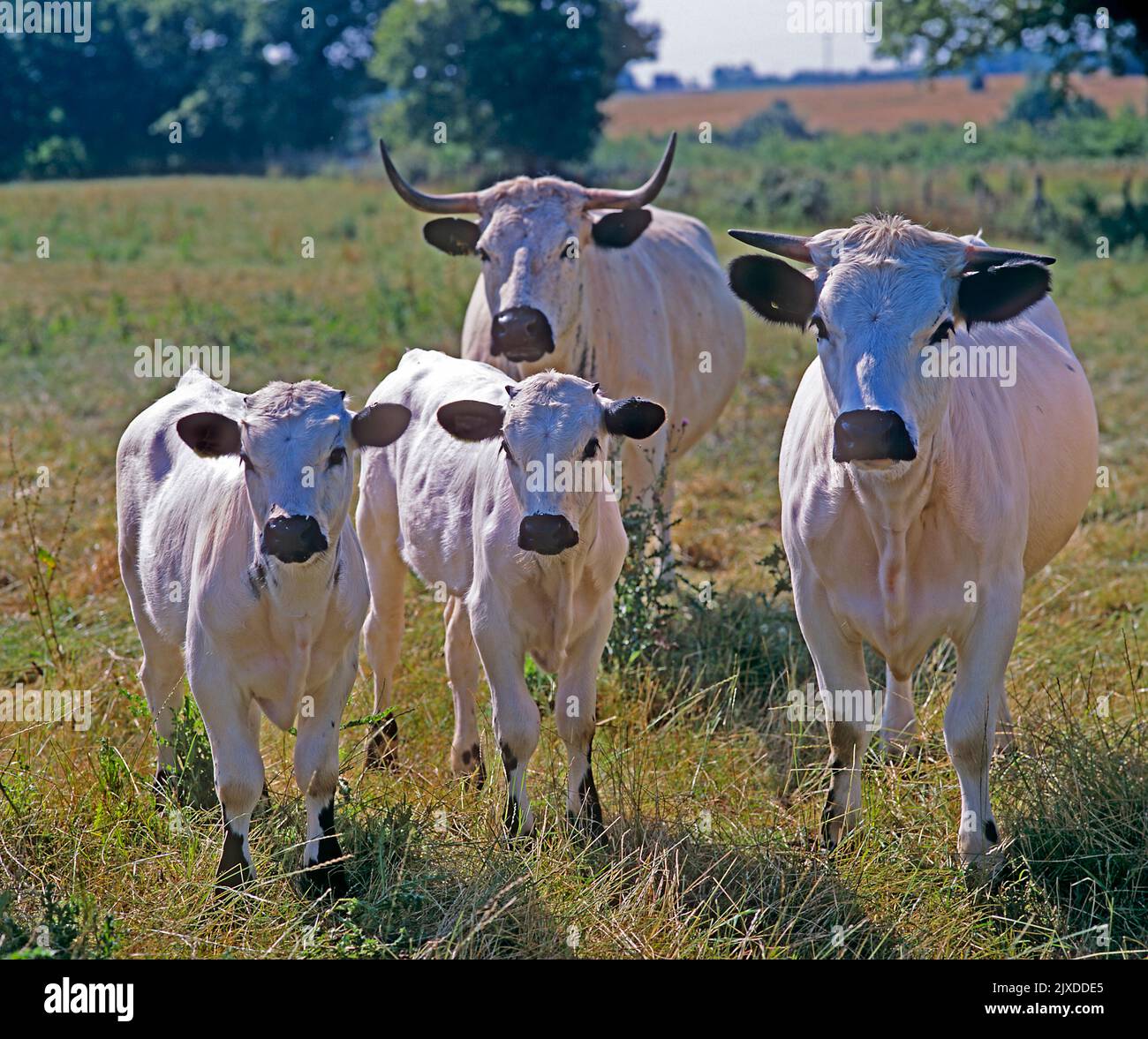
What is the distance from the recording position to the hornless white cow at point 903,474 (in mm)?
4562

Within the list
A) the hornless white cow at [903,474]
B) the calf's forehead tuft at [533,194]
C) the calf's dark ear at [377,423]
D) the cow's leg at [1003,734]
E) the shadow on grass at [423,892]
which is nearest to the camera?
the shadow on grass at [423,892]

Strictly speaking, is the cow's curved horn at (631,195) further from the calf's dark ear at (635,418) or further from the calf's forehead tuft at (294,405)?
the calf's forehead tuft at (294,405)

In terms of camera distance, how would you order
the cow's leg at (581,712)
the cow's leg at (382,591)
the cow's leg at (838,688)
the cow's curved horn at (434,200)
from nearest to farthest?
the cow's leg at (838,688) < the cow's leg at (581,712) < the cow's leg at (382,591) < the cow's curved horn at (434,200)

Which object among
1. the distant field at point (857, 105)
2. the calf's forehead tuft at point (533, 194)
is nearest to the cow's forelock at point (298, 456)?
the calf's forehead tuft at point (533, 194)

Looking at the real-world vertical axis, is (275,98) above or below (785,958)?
above

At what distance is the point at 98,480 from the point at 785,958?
7.50 meters

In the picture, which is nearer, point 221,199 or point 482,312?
point 482,312

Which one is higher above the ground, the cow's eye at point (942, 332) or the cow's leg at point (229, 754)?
the cow's eye at point (942, 332)

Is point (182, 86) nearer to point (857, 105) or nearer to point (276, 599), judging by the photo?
point (857, 105)

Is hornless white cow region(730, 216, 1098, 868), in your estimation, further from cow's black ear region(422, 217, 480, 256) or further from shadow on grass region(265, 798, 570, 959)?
cow's black ear region(422, 217, 480, 256)

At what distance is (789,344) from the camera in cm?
1574

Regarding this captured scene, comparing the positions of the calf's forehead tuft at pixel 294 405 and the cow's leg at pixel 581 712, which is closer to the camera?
the calf's forehead tuft at pixel 294 405
